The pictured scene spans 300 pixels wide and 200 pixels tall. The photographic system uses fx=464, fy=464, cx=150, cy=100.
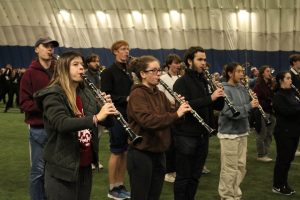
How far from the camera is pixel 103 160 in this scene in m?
9.98

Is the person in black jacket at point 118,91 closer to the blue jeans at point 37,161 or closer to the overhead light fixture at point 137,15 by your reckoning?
the blue jeans at point 37,161

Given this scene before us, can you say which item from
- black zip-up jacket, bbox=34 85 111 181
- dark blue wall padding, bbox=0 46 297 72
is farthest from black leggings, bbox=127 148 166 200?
dark blue wall padding, bbox=0 46 297 72

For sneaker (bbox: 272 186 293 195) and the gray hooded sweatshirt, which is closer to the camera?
the gray hooded sweatshirt

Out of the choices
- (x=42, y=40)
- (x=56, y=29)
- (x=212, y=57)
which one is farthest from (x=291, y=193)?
(x=56, y=29)

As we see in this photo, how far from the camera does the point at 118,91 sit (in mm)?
6918

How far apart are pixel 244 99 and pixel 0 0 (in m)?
32.5

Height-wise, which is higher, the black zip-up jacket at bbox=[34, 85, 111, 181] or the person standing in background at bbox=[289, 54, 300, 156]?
the person standing in background at bbox=[289, 54, 300, 156]

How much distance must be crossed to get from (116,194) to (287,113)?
9.76ft

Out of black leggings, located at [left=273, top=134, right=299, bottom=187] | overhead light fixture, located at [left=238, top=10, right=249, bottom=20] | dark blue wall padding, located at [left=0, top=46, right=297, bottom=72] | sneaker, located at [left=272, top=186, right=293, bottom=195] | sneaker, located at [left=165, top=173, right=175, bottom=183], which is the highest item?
overhead light fixture, located at [left=238, top=10, right=249, bottom=20]

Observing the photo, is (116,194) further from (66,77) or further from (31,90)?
(66,77)

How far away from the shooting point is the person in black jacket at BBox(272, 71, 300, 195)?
291 inches

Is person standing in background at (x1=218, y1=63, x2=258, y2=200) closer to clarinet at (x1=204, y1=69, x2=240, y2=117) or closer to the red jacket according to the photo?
clarinet at (x1=204, y1=69, x2=240, y2=117)

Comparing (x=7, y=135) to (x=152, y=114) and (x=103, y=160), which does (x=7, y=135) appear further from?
(x=152, y=114)

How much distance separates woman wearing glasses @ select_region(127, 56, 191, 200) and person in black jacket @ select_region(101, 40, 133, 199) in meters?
1.67
